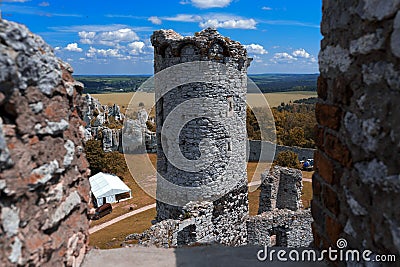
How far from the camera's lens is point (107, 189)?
2289 cm

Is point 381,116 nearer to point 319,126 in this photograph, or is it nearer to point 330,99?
point 330,99

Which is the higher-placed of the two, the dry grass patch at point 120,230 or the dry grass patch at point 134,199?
the dry grass patch at point 120,230

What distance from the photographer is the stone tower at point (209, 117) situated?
29.7ft

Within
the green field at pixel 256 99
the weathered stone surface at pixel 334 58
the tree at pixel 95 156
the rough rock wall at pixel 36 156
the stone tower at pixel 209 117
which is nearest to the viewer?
the rough rock wall at pixel 36 156

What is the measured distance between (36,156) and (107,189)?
2153 centimetres

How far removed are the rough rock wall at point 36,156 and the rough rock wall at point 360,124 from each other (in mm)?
1921

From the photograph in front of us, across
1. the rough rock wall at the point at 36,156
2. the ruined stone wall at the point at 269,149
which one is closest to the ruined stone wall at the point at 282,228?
the rough rock wall at the point at 36,156

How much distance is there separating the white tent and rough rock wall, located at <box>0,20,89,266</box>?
67.6 ft

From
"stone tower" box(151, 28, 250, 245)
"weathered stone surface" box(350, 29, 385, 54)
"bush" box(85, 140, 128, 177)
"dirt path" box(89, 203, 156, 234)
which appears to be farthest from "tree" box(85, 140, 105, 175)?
"weathered stone surface" box(350, 29, 385, 54)

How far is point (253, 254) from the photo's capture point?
329cm

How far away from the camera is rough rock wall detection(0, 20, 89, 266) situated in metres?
1.92

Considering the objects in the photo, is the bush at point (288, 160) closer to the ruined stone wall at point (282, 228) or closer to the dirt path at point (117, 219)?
the dirt path at point (117, 219)

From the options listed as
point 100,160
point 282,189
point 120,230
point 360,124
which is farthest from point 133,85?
point 360,124

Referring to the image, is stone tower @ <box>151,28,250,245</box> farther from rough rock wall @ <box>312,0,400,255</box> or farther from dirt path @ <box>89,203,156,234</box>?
dirt path @ <box>89,203,156,234</box>
